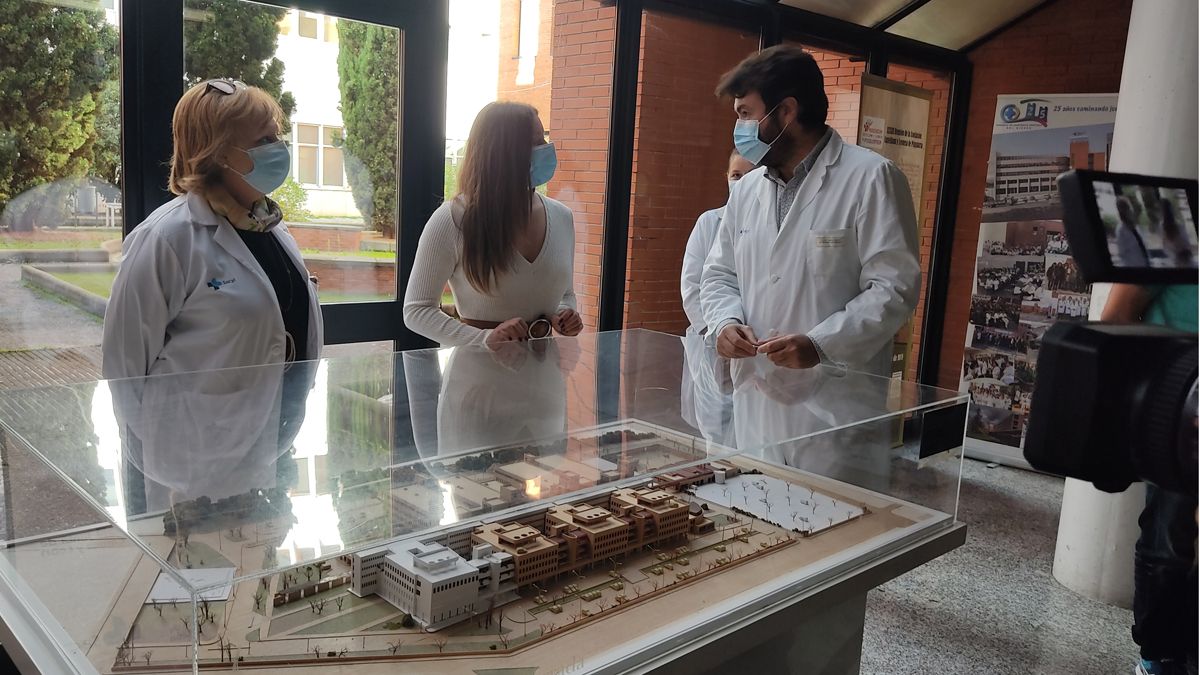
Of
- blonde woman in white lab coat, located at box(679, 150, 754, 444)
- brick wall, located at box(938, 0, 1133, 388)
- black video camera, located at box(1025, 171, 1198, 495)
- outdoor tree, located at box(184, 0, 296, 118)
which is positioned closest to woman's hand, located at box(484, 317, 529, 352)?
blonde woman in white lab coat, located at box(679, 150, 754, 444)

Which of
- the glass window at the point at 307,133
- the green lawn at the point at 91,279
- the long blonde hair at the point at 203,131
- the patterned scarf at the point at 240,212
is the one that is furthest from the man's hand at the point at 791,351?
the green lawn at the point at 91,279

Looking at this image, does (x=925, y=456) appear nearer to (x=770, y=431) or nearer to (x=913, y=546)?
(x=913, y=546)

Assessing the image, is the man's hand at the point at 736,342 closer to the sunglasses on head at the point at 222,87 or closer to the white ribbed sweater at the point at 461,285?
the white ribbed sweater at the point at 461,285

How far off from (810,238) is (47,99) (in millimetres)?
2303

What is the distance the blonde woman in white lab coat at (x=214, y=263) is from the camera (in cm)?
200

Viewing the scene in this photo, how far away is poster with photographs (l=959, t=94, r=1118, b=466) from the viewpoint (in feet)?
17.3

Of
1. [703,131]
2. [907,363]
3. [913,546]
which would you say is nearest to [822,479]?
[913,546]

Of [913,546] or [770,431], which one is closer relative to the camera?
[770,431]

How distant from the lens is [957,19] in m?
5.82

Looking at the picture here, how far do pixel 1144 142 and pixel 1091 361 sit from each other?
10.4 feet

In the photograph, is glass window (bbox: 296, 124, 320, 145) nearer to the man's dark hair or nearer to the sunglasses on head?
the sunglasses on head

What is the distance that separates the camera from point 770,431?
1735mm

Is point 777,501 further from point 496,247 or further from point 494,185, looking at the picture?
point 494,185

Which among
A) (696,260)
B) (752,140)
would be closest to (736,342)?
(752,140)
